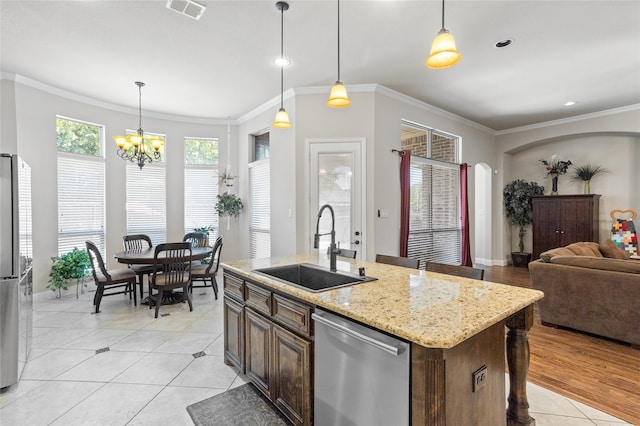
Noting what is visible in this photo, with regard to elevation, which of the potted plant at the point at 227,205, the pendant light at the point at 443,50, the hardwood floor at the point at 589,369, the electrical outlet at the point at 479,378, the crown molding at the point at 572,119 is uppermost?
the crown molding at the point at 572,119

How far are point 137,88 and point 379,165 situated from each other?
151 inches

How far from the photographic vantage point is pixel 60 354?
285 cm

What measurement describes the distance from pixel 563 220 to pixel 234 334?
267 inches

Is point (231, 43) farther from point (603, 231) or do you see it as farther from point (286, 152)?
point (603, 231)

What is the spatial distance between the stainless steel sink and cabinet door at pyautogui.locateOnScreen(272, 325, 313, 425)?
0.38 metres

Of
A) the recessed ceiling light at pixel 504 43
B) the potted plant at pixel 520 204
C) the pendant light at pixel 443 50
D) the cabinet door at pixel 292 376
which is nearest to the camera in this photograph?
the cabinet door at pixel 292 376

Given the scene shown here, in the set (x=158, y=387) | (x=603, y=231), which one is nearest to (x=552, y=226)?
(x=603, y=231)

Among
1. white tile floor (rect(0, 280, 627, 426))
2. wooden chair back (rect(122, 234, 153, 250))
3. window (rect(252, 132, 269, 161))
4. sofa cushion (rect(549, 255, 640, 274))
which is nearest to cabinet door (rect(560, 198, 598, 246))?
sofa cushion (rect(549, 255, 640, 274))

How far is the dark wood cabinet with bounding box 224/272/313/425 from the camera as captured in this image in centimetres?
170

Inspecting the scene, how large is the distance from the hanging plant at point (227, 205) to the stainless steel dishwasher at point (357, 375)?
4892 millimetres

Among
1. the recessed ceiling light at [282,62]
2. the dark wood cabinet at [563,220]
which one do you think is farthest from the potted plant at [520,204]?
the recessed ceiling light at [282,62]

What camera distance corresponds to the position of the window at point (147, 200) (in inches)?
223

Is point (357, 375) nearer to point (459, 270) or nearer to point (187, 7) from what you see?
point (459, 270)

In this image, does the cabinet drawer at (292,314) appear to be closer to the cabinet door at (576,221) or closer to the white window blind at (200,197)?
the white window blind at (200,197)
